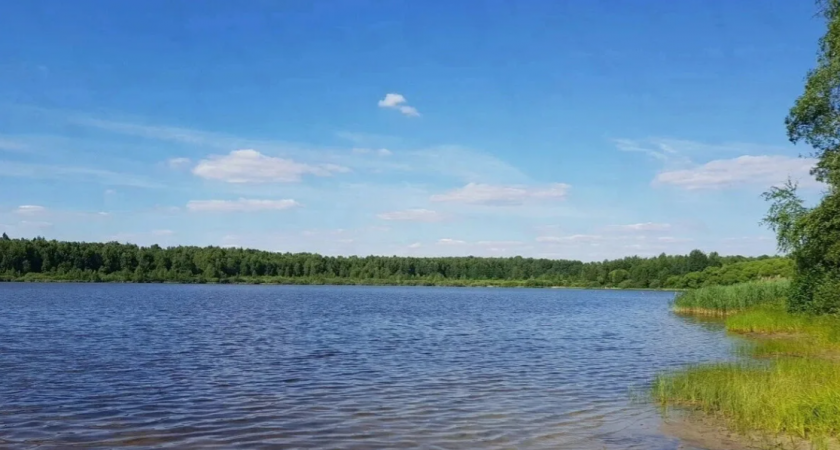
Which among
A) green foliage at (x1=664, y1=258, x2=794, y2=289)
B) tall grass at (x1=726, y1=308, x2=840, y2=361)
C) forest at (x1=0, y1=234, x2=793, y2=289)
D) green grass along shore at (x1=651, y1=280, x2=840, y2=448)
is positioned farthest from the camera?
forest at (x1=0, y1=234, x2=793, y2=289)

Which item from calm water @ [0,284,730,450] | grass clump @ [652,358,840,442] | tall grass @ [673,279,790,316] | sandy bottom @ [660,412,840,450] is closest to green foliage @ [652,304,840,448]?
grass clump @ [652,358,840,442]

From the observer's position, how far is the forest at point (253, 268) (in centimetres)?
13975

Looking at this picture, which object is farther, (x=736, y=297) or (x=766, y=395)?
(x=736, y=297)

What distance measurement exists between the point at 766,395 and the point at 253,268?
172 m

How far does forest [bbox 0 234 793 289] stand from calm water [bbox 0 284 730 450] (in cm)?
8519

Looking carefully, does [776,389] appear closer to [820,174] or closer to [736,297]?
[820,174]

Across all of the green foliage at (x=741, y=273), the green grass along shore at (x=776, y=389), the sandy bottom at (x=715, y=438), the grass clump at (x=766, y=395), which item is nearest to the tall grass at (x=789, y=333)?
the green grass along shore at (x=776, y=389)

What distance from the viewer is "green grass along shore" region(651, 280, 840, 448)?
36.2 feet

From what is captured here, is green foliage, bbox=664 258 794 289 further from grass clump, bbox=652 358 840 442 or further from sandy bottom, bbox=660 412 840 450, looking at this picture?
sandy bottom, bbox=660 412 840 450

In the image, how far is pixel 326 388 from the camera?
16844 mm

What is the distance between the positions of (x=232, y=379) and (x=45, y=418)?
5.62 m

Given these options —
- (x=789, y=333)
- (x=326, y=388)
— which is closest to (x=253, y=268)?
(x=789, y=333)

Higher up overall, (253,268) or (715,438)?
(253,268)

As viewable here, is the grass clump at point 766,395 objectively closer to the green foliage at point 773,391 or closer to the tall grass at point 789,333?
the green foliage at point 773,391
